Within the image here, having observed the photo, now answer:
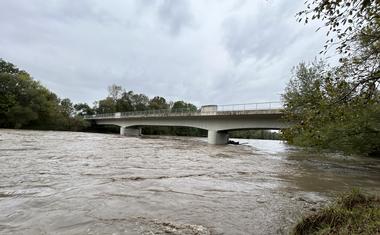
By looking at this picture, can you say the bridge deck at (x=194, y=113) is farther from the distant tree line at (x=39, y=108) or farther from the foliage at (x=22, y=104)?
the foliage at (x=22, y=104)

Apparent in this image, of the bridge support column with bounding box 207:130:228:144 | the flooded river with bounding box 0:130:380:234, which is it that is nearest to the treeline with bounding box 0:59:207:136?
the bridge support column with bounding box 207:130:228:144

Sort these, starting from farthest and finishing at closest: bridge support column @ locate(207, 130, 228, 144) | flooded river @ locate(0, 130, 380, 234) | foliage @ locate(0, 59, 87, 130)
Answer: foliage @ locate(0, 59, 87, 130) < bridge support column @ locate(207, 130, 228, 144) < flooded river @ locate(0, 130, 380, 234)

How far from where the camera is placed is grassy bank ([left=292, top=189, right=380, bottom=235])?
375 centimetres

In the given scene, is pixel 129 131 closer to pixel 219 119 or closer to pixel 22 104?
pixel 22 104

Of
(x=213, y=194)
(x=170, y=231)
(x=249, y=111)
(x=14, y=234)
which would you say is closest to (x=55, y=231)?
(x=14, y=234)

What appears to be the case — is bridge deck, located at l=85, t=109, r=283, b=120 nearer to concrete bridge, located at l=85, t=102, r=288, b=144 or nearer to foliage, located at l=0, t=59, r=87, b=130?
concrete bridge, located at l=85, t=102, r=288, b=144

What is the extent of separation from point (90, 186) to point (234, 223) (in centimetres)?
482

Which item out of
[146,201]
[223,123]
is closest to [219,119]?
[223,123]

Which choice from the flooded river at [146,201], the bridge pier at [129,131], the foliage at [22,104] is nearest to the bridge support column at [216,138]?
the flooded river at [146,201]

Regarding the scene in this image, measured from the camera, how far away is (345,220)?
427cm

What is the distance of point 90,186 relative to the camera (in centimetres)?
841

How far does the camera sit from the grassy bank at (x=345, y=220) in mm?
3752

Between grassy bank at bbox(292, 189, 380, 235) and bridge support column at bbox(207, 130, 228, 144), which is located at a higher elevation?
bridge support column at bbox(207, 130, 228, 144)

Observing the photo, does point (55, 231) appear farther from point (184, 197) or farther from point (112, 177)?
point (112, 177)
